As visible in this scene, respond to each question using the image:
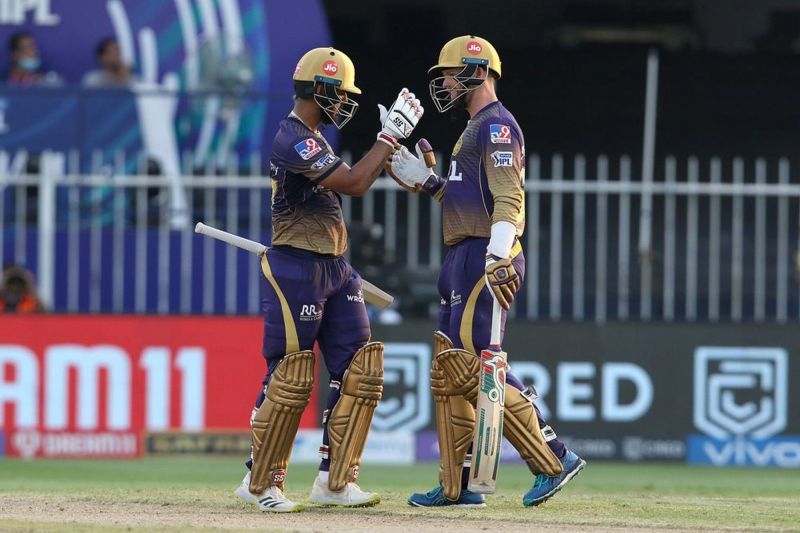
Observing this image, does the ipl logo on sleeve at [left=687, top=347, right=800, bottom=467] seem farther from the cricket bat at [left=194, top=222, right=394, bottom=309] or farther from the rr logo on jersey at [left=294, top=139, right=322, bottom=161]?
the rr logo on jersey at [left=294, top=139, right=322, bottom=161]

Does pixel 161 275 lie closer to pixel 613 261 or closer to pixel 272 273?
pixel 613 261

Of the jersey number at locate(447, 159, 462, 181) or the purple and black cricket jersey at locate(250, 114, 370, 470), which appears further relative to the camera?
the jersey number at locate(447, 159, 462, 181)

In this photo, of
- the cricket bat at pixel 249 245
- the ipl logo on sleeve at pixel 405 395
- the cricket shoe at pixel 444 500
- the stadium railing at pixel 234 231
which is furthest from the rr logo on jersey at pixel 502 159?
the stadium railing at pixel 234 231

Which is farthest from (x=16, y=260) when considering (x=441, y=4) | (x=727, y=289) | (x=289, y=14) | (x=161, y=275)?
(x=727, y=289)

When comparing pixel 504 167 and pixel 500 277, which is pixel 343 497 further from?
pixel 504 167

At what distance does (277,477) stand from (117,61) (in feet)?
24.6

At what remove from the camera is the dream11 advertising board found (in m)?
12.9

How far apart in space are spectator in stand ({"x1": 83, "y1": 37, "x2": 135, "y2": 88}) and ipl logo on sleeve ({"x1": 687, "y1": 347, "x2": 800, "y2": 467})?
5645 mm

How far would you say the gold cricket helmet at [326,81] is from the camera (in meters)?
8.32

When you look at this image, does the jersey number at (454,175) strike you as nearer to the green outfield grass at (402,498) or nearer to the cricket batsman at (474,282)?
the cricket batsman at (474,282)

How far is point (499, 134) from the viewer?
831 centimetres

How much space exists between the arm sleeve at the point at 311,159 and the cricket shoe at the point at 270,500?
1503mm

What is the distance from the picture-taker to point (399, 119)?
823 cm

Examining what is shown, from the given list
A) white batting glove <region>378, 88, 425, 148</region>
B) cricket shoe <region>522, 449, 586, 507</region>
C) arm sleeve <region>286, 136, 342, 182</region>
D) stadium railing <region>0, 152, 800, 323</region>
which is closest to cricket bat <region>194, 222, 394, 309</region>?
arm sleeve <region>286, 136, 342, 182</region>
